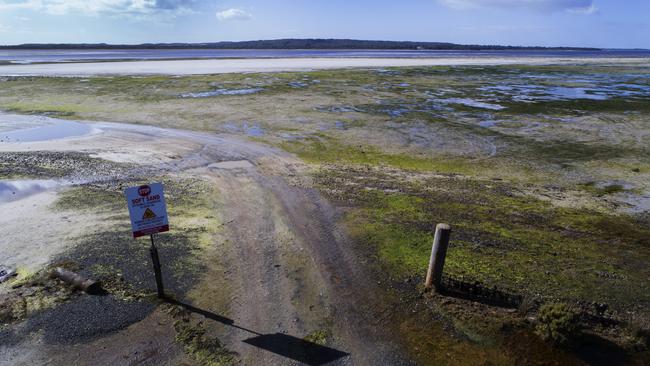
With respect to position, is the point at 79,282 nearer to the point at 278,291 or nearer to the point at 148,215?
the point at 148,215

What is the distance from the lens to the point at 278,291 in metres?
8.80

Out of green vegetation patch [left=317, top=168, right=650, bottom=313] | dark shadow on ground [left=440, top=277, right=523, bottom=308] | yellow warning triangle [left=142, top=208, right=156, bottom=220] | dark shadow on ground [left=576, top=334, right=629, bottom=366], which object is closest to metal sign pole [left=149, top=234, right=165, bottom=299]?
yellow warning triangle [left=142, top=208, right=156, bottom=220]

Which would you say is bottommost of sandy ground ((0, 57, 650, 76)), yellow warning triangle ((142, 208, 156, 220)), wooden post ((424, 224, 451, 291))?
sandy ground ((0, 57, 650, 76))

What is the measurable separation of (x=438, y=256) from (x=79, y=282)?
7.53 m

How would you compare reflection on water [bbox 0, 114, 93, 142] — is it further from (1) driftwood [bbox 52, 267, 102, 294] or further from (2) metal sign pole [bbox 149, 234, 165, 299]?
(2) metal sign pole [bbox 149, 234, 165, 299]

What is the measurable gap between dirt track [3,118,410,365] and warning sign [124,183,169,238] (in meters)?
1.70

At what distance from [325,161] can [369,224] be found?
676 centimetres

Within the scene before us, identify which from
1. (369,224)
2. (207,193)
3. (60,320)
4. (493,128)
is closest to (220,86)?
(493,128)

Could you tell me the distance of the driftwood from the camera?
333 inches

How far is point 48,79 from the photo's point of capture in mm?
49094

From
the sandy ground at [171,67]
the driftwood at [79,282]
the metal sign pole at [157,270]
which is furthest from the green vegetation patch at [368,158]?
the sandy ground at [171,67]

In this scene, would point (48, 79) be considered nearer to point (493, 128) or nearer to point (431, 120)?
point (431, 120)

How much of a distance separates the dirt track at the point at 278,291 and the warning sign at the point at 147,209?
1.70 m

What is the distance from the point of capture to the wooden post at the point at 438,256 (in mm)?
8305
